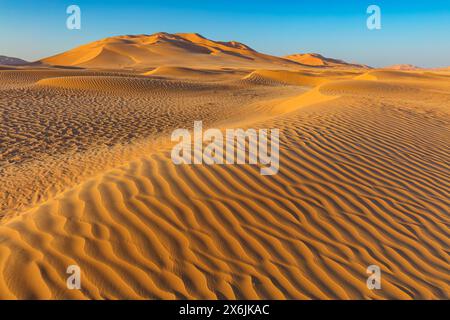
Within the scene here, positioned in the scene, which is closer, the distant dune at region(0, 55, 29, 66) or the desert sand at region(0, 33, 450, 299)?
the desert sand at region(0, 33, 450, 299)

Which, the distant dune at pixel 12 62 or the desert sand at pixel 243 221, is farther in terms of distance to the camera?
the distant dune at pixel 12 62

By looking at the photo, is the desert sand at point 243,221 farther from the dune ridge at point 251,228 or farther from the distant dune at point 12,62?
the distant dune at point 12,62

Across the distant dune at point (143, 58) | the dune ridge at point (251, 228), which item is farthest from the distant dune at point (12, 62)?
the dune ridge at point (251, 228)

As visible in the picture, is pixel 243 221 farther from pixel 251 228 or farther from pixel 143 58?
pixel 143 58

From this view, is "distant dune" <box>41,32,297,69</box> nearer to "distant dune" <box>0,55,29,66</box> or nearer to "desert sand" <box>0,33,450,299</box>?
"distant dune" <box>0,55,29,66</box>

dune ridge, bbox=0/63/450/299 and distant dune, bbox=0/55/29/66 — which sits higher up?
distant dune, bbox=0/55/29/66

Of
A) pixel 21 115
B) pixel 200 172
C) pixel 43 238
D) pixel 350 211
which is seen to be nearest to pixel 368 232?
pixel 350 211

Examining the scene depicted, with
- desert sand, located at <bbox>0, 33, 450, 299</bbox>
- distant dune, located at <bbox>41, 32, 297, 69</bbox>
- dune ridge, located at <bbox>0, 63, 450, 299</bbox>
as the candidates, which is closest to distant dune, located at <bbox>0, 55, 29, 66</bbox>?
distant dune, located at <bbox>41, 32, 297, 69</bbox>

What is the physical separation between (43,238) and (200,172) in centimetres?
204

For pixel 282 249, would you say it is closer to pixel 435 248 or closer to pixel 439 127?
pixel 435 248

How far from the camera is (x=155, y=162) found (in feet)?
16.3

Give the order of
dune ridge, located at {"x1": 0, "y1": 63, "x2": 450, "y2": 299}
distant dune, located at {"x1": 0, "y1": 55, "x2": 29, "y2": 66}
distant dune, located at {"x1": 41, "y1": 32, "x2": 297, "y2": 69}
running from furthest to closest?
→ distant dune, located at {"x1": 0, "y1": 55, "x2": 29, "y2": 66}
distant dune, located at {"x1": 41, "y1": 32, "x2": 297, "y2": 69}
dune ridge, located at {"x1": 0, "y1": 63, "x2": 450, "y2": 299}

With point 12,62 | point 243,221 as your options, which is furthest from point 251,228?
point 12,62

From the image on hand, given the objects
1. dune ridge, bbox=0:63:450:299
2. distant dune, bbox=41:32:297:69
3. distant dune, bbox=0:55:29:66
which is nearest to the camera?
dune ridge, bbox=0:63:450:299
